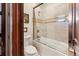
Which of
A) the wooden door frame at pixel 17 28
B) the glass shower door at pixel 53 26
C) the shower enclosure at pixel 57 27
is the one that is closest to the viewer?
the wooden door frame at pixel 17 28

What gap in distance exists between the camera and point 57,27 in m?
1.21

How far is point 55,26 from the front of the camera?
4.02ft

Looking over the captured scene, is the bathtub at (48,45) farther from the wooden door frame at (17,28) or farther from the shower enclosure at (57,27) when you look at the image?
the wooden door frame at (17,28)

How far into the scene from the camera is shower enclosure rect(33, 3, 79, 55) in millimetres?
995

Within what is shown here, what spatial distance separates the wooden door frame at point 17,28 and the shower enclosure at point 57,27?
0.30 meters

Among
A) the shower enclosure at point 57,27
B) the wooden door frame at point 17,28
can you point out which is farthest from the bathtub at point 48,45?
the wooden door frame at point 17,28

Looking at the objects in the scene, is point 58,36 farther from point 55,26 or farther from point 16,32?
point 16,32

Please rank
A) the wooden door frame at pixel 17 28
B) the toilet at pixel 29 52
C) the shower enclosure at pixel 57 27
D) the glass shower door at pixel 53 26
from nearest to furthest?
the wooden door frame at pixel 17 28 < the toilet at pixel 29 52 < the shower enclosure at pixel 57 27 < the glass shower door at pixel 53 26

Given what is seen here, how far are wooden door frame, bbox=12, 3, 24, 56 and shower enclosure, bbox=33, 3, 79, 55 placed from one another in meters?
0.30

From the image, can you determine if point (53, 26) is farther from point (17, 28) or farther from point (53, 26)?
point (17, 28)

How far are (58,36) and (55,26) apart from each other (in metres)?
0.11

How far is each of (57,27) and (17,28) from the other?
0.59 m

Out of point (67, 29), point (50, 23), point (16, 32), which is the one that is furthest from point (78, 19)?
point (16, 32)

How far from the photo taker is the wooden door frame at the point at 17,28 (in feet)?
2.28
